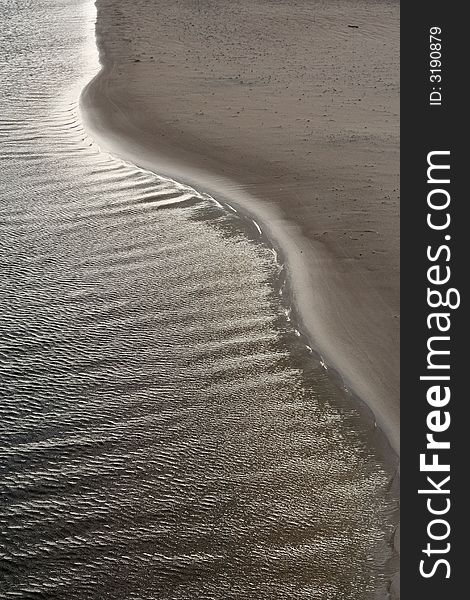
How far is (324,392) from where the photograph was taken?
5531 mm

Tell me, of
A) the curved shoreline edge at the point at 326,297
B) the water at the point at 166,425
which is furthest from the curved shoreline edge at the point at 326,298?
the water at the point at 166,425

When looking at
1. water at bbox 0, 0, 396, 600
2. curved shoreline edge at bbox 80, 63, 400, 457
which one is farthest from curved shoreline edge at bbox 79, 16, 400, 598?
water at bbox 0, 0, 396, 600

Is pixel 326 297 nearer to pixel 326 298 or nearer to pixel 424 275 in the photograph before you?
pixel 326 298

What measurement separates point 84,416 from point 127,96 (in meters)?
7.70

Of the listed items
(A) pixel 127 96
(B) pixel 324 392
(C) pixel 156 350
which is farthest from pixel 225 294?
(A) pixel 127 96

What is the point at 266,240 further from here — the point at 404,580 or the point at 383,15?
the point at 383,15

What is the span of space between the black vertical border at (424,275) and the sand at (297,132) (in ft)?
0.47

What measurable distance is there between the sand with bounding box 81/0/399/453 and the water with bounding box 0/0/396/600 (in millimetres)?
365

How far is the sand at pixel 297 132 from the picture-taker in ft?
21.3

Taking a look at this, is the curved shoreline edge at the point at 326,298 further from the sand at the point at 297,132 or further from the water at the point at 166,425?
the water at the point at 166,425

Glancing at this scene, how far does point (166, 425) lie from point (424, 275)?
2437mm

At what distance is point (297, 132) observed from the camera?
10461 millimetres

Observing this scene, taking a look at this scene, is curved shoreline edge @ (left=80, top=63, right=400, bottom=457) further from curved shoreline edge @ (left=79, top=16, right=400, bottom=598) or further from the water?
the water

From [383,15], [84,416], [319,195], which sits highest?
[383,15]
